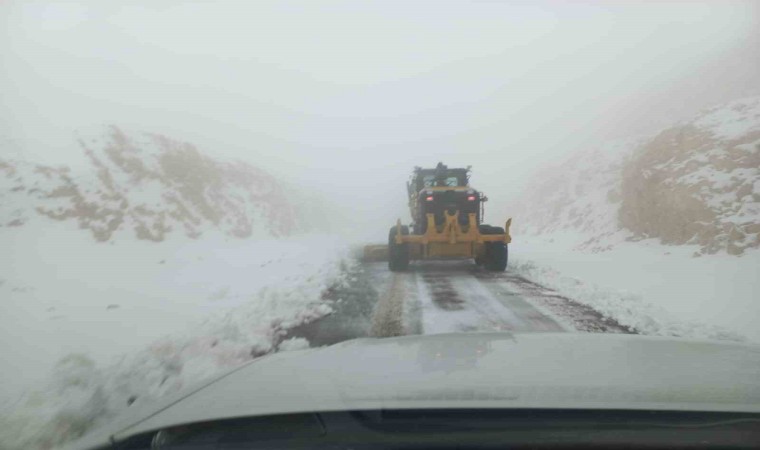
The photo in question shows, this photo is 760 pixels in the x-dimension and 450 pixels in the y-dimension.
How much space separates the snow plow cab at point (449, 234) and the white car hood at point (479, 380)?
9510 millimetres

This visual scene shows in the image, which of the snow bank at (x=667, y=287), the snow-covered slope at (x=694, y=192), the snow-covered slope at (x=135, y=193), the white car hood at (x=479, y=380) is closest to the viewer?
the white car hood at (x=479, y=380)

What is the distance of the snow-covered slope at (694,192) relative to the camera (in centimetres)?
1276

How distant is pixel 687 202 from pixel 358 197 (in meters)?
52.1

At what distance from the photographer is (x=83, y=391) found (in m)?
3.68

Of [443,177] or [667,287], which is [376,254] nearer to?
[443,177]

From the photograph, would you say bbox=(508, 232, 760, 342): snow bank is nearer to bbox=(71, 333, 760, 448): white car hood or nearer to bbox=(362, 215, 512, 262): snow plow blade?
bbox=(362, 215, 512, 262): snow plow blade

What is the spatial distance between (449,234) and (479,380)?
10.7 metres

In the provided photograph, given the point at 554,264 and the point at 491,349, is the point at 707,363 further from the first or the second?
the point at 554,264

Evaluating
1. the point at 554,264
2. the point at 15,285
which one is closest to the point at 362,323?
the point at 15,285

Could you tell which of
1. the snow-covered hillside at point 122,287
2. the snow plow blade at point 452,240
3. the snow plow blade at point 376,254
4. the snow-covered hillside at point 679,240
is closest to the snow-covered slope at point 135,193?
the snow-covered hillside at point 122,287

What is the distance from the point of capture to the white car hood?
171cm

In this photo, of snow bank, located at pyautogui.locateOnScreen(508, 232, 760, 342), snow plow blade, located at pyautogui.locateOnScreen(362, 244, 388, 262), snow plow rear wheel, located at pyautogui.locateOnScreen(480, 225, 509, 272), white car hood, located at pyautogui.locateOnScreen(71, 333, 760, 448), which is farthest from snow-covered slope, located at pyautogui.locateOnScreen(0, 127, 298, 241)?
white car hood, located at pyautogui.locateOnScreen(71, 333, 760, 448)

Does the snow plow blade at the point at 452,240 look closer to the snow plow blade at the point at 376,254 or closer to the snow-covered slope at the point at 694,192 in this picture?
the snow plow blade at the point at 376,254

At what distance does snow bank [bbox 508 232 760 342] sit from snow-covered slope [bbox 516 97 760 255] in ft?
2.48
